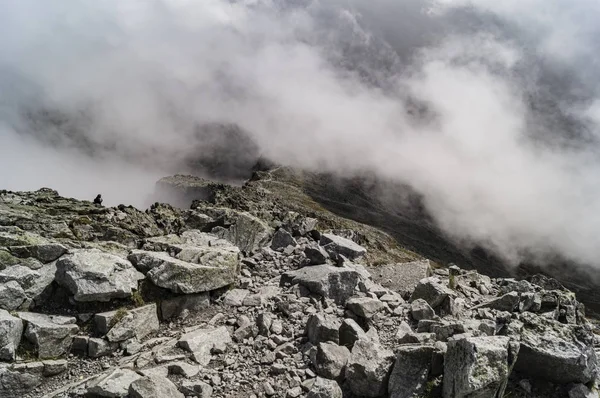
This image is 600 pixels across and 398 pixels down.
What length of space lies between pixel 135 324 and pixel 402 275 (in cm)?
1451

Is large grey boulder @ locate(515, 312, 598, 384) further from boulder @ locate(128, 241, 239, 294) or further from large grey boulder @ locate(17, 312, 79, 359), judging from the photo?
large grey boulder @ locate(17, 312, 79, 359)

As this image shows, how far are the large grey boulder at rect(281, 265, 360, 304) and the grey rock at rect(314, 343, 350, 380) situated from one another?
4.12 metres

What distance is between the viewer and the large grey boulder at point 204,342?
1535 cm

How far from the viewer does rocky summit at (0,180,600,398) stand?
42.8 feet

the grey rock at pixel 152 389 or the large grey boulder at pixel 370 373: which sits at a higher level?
the large grey boulder at pixel 370 373

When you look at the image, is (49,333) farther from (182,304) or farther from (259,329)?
(259,329)

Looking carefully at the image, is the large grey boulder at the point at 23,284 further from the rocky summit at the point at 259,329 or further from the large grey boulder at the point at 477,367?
the large grey boulder at the point at 477,367

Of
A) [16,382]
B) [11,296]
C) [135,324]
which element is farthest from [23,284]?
[135,324]

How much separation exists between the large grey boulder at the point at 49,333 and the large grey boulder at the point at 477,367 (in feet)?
46.7

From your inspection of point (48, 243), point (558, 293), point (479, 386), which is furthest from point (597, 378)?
point (48, 243)

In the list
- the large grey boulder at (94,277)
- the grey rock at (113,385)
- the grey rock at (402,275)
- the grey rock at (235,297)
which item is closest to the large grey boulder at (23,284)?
the large grey boulder at (94,277)

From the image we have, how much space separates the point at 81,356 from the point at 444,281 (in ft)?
60.6

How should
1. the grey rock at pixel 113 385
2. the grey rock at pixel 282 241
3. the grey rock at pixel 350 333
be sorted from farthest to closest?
1. the grey rock at pixel 282 241
2. the grey rock at pixel 350 333
3. the grey rock at pixel 113 385

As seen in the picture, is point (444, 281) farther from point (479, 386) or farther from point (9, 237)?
point (9, 237)
